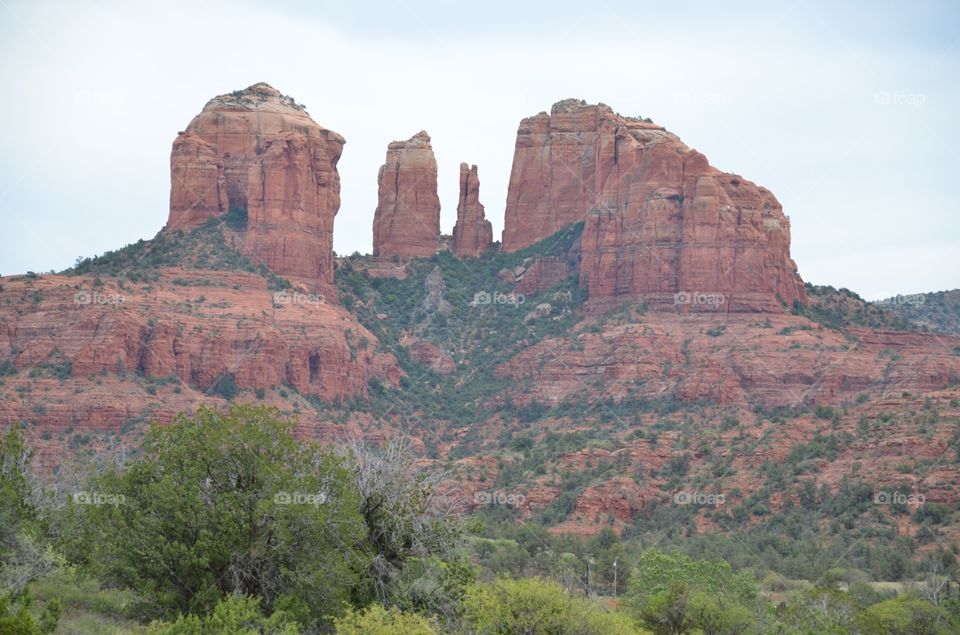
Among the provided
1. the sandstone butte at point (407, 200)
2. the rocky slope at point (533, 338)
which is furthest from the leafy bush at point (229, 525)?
the sandstone butte at point (407, 200)

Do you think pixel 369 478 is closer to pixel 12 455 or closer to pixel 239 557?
pixel 239 557

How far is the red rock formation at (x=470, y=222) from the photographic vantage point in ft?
486

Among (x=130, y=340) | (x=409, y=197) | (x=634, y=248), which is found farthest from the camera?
(x=409, y=197)

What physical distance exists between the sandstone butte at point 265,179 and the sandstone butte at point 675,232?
74.9 ft

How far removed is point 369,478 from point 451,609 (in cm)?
410

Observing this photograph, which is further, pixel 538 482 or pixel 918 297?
pixel 918 297

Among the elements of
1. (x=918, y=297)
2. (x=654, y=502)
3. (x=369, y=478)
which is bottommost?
(x=654, y=502)

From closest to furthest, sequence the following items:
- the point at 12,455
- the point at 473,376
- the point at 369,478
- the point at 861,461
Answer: the point at 369,478
the point at 12,455
the point at 861,461
the point at 473,376

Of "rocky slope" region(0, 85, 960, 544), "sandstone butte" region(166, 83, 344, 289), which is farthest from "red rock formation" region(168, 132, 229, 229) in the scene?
"rocky slope" region(0, 85, 960, 544)

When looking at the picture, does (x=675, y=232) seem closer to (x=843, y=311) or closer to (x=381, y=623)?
(x=843, y=311)

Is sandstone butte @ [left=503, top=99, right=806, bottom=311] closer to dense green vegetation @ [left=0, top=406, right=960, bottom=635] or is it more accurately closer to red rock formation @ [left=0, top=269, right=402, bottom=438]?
red rock formation @ [left=0, top=269, right=402, bottom=438]

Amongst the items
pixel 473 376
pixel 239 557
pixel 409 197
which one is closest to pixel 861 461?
pixel 473 376

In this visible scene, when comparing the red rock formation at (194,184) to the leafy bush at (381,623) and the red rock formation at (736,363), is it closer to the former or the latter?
the red rock formation at (736,363)

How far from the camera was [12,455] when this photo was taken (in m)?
46.5
